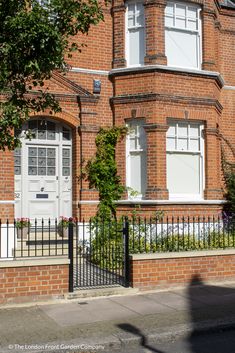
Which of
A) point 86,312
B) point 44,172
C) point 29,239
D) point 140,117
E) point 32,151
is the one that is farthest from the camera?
point 140,117

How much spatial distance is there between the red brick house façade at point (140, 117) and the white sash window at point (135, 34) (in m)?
0.03

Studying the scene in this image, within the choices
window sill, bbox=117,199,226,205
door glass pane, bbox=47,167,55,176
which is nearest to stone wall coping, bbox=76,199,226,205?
window sill, bbox=117,199,226,205

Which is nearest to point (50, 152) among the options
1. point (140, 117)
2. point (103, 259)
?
point (140, 117)

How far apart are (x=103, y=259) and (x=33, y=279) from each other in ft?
7.33

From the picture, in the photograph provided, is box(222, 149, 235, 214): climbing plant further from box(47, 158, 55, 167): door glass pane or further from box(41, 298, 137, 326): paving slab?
box(41, 298, 137, 326): paving slab

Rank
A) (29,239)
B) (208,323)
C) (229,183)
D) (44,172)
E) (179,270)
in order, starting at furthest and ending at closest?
(229,183) < (44,172) < (29,239) < (179,270) < (208,323)

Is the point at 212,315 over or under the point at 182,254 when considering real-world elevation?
under

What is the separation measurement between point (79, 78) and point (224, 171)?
4.90 m

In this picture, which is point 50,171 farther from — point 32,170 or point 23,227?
point 23,227

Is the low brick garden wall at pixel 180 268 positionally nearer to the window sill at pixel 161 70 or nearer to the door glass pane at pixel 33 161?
the door glass pane at pixel 33 161

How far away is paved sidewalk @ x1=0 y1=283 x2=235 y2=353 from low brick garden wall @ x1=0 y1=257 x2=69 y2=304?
0.79 feet

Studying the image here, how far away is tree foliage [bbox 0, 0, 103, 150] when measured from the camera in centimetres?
664

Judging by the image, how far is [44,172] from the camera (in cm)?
1248

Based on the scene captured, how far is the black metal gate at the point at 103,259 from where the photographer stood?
907cm
